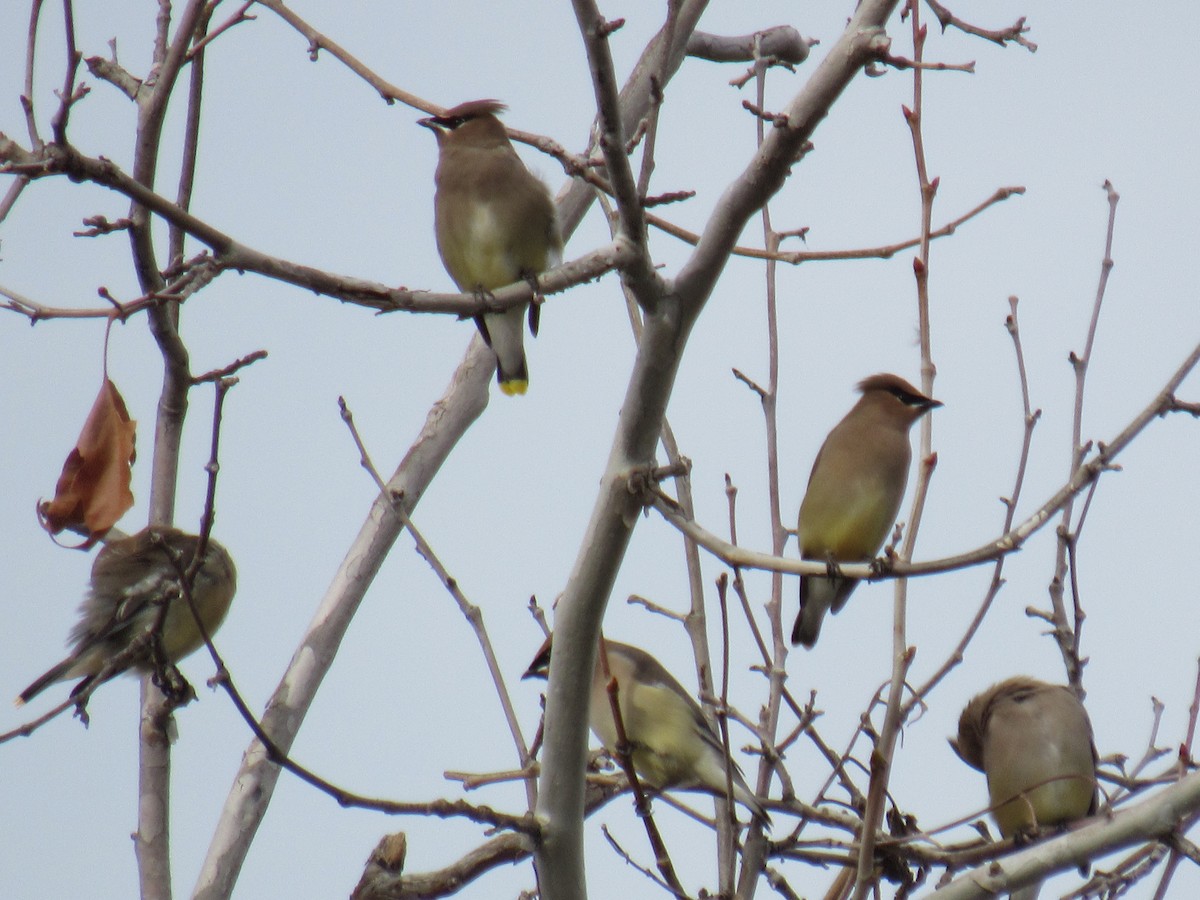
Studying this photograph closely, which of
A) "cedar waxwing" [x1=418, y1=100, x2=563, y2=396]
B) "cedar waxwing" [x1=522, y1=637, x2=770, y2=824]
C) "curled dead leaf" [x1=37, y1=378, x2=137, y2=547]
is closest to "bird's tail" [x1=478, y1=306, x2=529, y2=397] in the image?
"cedar waxwing" [x1=418, y1=100, x2=563, y2=396]

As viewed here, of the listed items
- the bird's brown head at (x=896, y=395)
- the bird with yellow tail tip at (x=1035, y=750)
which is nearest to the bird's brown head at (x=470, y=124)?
the bird's brown head at (x=896, y=395)

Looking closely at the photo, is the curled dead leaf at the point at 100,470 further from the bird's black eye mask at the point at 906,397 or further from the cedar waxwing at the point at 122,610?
the bird's black eye mask at the point at 906,397

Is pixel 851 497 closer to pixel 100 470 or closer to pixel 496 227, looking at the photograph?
pixel 496 227

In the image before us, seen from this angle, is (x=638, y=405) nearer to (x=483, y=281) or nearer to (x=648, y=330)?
(x=648, y=330)

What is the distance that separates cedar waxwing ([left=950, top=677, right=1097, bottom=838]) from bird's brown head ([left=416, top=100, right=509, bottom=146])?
254cm

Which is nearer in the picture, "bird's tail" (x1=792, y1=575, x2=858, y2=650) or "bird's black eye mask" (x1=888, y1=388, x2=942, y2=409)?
"bird's tail" (x1=792, y1=575, x2=858, y2=650)

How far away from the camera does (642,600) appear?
3252 mm

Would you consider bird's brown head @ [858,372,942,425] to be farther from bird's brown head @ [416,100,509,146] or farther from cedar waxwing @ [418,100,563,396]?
bird's brown head @ [416,100,509,146]

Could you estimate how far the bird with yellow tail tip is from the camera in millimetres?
4395

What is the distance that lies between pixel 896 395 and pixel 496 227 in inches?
60.1

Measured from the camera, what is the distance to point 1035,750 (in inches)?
178

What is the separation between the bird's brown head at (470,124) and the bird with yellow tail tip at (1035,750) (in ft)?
8.31

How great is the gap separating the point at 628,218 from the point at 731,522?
2.99 feet

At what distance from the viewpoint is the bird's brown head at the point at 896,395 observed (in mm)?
5180
